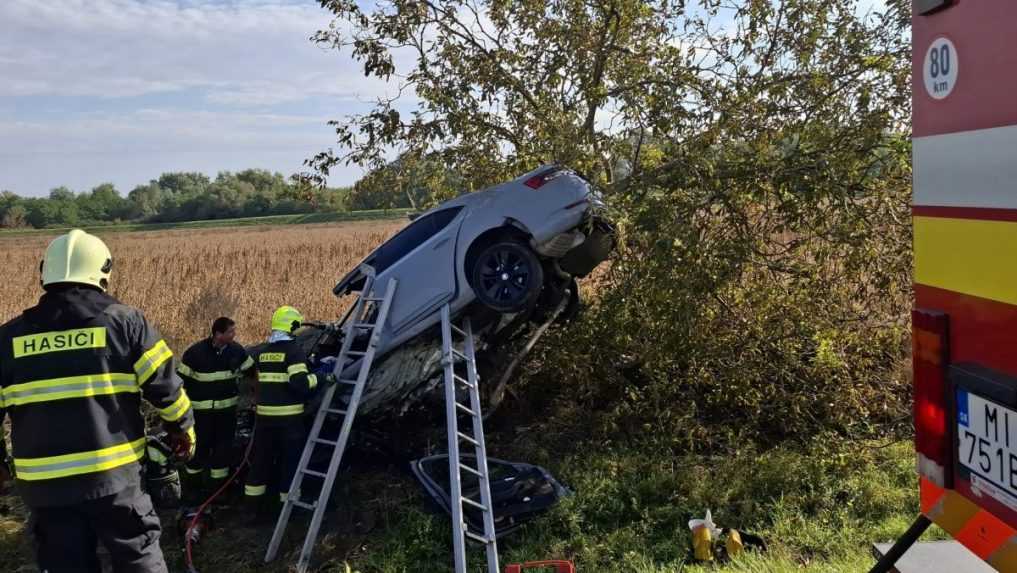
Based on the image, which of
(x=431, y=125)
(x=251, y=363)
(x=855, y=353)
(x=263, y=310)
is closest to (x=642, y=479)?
(x=855, y=353)

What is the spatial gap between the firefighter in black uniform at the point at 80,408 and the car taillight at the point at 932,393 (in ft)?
10.2

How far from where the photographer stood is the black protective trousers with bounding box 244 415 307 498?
223 inches

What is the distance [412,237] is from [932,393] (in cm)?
454

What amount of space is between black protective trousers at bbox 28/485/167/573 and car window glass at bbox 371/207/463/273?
3.09 m

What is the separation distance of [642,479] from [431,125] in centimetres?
389

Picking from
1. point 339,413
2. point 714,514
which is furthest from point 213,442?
point 714,514

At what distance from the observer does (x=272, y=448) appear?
576cm

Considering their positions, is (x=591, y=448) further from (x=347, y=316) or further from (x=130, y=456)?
(x=130, y=456)

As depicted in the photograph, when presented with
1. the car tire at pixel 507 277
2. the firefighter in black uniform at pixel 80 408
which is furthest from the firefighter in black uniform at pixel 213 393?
the firefighter in black uniform at pixel 80 408

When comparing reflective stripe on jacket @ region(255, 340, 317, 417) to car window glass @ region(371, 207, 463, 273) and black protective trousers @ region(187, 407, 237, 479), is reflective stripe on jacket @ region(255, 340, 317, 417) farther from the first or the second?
car window glass @ region(371, 207, 463, 273)

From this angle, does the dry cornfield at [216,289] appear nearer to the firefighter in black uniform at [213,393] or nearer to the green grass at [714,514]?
the firefighter in black uniform at [213,393]

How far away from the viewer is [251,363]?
6223mm

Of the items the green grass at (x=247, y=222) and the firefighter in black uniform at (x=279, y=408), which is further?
the green grass at (x=247, y=222)

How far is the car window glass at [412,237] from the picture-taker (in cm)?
612
